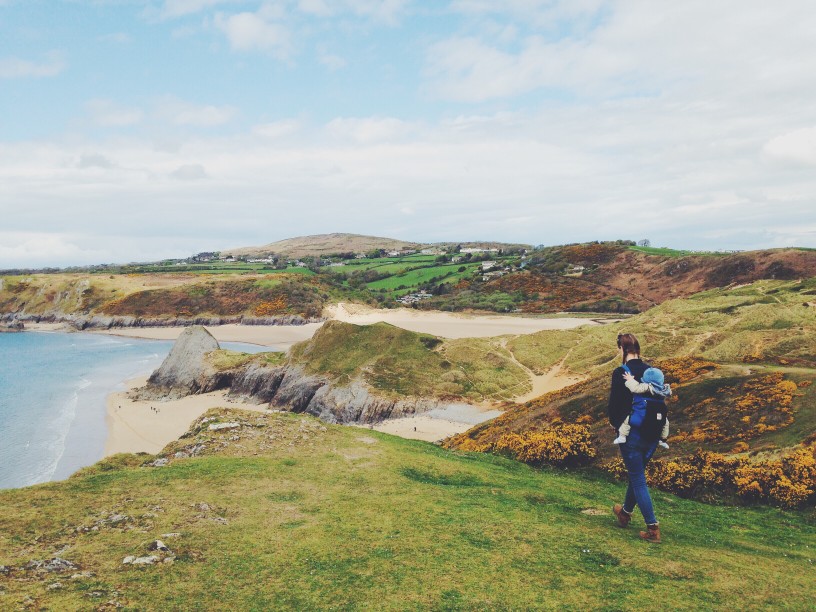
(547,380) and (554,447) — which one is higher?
(554,447)

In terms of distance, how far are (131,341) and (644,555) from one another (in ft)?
439

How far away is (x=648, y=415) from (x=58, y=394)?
79888mm

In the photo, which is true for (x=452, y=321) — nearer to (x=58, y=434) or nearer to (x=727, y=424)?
(x=58, y=434)

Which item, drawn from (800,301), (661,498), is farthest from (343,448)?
(800,301)

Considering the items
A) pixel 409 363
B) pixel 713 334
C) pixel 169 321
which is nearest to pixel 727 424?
pixel 713 334

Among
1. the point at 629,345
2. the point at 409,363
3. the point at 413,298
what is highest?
the point at 629,345

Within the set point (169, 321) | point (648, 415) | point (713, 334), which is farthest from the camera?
point (169, 321)

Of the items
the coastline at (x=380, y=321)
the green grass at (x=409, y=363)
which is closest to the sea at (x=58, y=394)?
the coastline at (x=380, y=321)

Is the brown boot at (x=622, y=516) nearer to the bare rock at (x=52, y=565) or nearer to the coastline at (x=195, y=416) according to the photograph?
the bare rock at (x=52, y=565)

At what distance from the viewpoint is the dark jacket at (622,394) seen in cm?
1030

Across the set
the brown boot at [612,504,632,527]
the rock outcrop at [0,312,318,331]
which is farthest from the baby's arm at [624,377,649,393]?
the rock outcrop at [0,312,318,331]

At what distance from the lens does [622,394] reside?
10352 millimetres

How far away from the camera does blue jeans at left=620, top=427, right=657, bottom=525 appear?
1041 cm

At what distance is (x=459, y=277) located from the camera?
170m
